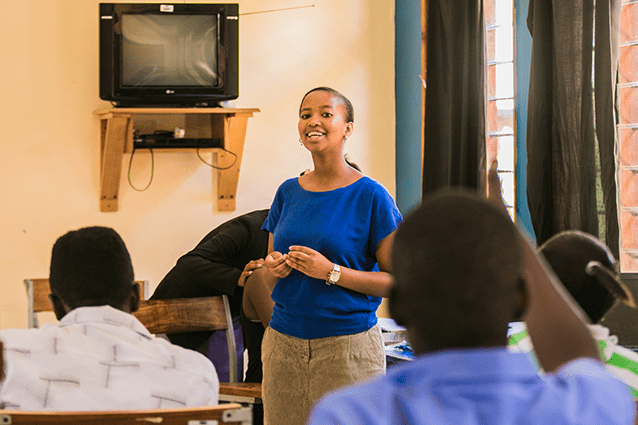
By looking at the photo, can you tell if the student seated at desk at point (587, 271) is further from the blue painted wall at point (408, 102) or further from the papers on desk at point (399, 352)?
the blue painted wall at point (408, 102)

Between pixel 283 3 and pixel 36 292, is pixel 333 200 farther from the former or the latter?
pixel 283 3

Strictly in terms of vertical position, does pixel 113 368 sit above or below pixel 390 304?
Result: below

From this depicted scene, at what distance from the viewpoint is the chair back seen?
2.30 metres

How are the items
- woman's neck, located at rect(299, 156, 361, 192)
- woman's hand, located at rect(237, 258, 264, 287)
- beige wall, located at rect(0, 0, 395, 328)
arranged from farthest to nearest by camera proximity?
beige wall, located at rect(0, 0, 395, 328) → woman's hand, located at rect(237, 258, 264, 287) → woman's neck, located at rect(299, 156, 361, 192)

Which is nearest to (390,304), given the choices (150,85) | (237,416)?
(237,416)

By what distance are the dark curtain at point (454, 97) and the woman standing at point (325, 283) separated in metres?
1.56

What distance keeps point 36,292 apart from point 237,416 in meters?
1.79

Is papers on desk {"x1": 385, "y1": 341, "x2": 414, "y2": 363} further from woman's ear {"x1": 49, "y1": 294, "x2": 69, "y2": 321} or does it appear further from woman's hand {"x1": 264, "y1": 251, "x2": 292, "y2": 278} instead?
woman's ear {"x1": 49, "y1": 294, "x2": 69, "y2": 321}

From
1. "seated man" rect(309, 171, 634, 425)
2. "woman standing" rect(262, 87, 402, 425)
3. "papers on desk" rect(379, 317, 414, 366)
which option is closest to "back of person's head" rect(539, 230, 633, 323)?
"seated man" rect(309, 171, 634, 425)

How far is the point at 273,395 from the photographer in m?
1.73

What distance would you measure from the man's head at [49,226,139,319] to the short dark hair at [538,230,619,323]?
746 millimetres

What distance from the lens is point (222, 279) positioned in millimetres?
2592

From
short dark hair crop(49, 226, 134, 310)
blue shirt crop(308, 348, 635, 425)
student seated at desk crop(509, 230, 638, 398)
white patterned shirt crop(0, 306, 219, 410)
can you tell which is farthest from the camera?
short dark hair crop(49, 226, 134, 310)

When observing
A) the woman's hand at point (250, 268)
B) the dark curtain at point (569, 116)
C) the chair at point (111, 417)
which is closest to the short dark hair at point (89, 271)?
the chair at point (111, 417)
